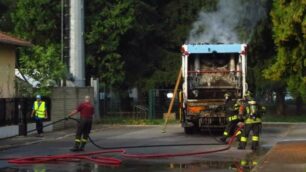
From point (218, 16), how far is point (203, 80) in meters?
6.61

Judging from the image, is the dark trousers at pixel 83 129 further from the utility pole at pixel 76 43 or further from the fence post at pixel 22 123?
the utility pole at pixel 76 43

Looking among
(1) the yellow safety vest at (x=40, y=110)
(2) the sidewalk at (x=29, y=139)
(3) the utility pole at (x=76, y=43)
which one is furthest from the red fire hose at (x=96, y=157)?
(3) the utility pole at (x=76, y=43)

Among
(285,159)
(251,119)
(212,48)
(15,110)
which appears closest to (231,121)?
(251,119)

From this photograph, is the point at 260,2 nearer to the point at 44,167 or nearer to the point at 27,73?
the point at 27,73

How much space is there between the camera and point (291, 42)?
14.6 m

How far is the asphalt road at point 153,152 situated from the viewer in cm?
1441

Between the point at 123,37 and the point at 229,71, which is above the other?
the point at 123,37

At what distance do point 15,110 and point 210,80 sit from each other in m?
→ 7.83

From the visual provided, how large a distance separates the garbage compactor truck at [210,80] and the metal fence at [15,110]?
21.7ft

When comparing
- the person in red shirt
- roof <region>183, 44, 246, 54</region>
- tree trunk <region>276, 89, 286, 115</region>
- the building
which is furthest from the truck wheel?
Result: tree trunk <region>276, 89, 286, 115</region>

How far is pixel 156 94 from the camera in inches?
1601

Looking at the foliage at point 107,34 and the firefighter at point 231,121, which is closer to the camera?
the firefighter at point 231,121

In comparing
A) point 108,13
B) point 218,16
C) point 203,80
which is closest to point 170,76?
point 108,13

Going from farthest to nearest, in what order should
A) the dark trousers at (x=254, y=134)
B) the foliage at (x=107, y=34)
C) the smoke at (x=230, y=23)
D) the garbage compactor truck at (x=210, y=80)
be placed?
the foliage at (x=107, y=34)
the smoke at (x=230, y=23)
the garbage compactor truck at (x=210, y=80)
the dark trousers at (x=254, y=134)
